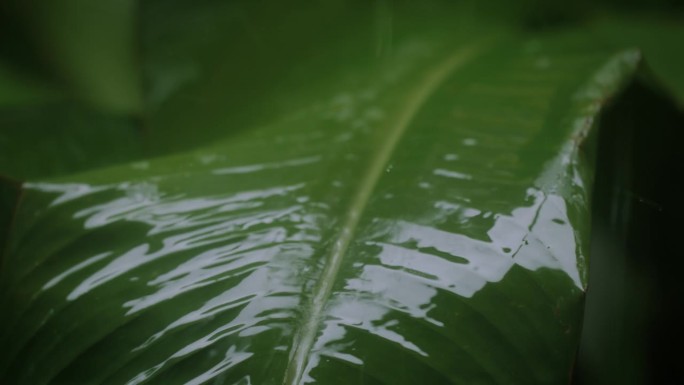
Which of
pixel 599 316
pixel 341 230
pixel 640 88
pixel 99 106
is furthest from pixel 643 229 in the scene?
pixel 99 106

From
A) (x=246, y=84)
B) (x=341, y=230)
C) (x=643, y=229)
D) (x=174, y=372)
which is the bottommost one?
(x=174, y=372)

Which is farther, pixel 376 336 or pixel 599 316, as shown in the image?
pixel 599 316

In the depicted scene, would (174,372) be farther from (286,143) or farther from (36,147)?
(36,147)

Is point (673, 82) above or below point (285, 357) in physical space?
above

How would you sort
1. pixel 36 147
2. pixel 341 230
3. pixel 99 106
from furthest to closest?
pixel 99 106 < pixel 36 147 < pixel 341 230
